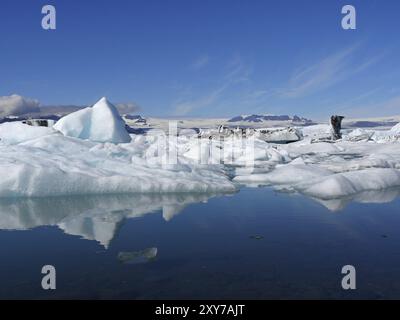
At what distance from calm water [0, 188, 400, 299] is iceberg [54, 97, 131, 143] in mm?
10195

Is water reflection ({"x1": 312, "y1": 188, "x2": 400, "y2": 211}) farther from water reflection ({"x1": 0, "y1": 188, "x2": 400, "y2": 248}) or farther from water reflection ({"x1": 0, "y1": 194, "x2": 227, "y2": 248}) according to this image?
water reflection ({"x1": 0, "y1": 194, "x2": 227, "y2": 248})

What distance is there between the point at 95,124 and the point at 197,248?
49.8 feet

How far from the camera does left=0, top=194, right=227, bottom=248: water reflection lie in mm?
7320

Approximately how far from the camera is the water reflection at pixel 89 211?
7320 mm

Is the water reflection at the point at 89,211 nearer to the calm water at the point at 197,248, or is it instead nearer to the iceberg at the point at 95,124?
the calm water at the point at 197,248

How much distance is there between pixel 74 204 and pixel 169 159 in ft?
14.9

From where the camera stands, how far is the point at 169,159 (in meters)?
13.6

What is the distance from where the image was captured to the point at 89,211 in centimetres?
877

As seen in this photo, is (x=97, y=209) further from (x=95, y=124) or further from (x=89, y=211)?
(x=95, y=124)

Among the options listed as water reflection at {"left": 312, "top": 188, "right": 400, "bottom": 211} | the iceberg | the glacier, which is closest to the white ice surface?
the glacier

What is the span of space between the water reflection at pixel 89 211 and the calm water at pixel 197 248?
0.02 metres

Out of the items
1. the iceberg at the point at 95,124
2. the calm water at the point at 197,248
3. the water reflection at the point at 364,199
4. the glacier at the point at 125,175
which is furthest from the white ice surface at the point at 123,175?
the iceberg at the point at 95,124

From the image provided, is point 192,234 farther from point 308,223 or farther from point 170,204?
point 170,204

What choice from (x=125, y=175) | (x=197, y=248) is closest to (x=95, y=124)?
(x=125, y=175)
